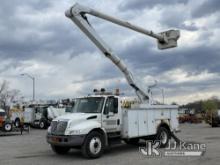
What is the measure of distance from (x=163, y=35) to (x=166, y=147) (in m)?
6.17

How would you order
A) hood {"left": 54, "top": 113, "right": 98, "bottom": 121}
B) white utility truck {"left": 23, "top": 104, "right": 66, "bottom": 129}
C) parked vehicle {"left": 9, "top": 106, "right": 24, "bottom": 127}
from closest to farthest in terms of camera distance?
1. hood {"left": 54, "top": 113, "right": 98, "bottom": 121}
2. parked vehicle {"left": 9, "top": 106, "right": 24, "bottom": 127}
3. white utility truck {"left": 23, "top": 104, "right": 66, "bottom": 129}

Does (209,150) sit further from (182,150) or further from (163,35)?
(163,35)

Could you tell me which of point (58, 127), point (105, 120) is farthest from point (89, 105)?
point (58, 127)

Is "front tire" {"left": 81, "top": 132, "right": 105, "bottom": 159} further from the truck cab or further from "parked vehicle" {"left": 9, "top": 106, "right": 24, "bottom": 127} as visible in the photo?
"parked vehicle" {"left": 9, "top": 106, "right": 24, "bottom": 127}

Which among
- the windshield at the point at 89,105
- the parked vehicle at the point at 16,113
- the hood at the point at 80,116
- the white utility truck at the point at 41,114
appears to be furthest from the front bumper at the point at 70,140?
the white utility truck at the point at 41,114

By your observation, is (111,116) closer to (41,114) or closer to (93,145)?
(93,145)

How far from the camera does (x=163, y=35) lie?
2098cm

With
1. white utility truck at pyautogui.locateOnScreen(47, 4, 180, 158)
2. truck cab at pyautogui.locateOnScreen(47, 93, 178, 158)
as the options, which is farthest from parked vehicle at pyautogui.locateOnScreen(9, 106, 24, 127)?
truck cab at pyautogui.locateOnScreen(47, 93, 178, 158)

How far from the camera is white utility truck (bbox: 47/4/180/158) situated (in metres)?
14.8

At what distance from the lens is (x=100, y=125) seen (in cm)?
1538

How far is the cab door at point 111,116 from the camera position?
51.6 feet

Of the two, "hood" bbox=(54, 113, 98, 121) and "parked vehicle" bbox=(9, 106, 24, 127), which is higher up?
"hood" bbox=(54, 113, 98, 121)

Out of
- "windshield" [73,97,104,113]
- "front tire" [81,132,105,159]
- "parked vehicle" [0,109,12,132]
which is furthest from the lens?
"parked vehicle" [0,109,12,132]

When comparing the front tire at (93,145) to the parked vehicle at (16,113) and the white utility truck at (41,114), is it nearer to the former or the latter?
the parked vehicle at (16,113)
